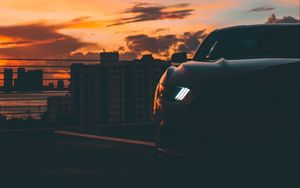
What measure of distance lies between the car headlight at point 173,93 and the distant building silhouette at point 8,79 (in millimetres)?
7451

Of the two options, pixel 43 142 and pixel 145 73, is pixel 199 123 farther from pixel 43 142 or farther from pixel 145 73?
pixel 145 73

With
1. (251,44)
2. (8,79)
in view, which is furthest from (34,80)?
(251,44)

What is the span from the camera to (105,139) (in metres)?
9.60

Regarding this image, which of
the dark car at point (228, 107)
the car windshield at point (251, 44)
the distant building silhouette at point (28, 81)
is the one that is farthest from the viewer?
the distant building silhouette at point (28, 81)

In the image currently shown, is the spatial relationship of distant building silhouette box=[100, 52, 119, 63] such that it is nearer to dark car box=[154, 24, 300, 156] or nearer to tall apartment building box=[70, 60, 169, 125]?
tall apartment building box=[70, 60, 169, 125]

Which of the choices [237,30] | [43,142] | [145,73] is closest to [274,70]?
[237,30]

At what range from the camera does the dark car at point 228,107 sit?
353cm

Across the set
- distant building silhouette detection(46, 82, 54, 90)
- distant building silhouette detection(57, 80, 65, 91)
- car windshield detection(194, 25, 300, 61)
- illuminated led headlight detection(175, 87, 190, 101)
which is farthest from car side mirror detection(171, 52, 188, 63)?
distant building silhouette detection(57, 80, 65, 91)

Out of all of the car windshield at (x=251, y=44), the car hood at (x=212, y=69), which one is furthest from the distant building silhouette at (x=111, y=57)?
the car hood at (x=212, y=69)

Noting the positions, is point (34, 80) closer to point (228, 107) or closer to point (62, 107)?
point (62, 107)

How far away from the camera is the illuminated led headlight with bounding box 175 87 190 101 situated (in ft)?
13.1

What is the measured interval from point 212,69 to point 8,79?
807 cm

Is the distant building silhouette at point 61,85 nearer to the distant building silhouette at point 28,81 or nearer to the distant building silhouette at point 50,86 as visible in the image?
the distant building silhouette at point 50,86

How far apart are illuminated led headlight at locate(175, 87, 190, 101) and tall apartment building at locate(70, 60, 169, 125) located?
7.92 metres
